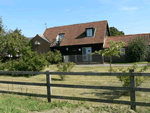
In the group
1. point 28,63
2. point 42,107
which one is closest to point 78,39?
point 28,63

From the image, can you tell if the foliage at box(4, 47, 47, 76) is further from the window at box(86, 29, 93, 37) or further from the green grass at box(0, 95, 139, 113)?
the window at box(86, 29, 93, 37)

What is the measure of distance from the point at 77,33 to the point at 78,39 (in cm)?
195

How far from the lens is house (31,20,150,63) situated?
27.9m

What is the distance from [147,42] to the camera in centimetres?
2630

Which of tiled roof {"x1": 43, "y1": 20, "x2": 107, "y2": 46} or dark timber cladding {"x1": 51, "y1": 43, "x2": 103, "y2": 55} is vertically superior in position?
tiled roof {"x1": 43, "y1": 20, "x2": 107, "y2": 46}

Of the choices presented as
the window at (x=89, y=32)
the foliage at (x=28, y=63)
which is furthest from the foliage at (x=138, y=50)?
the foliage at (x=28, y=63)

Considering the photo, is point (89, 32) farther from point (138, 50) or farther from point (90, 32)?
point (138, 50)

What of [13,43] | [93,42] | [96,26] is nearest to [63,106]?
[93,42]

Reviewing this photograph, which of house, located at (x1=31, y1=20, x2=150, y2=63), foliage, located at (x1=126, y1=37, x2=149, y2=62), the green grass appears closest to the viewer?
the green grass

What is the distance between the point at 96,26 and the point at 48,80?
1036 inches

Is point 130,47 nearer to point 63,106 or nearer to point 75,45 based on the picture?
point 75,45

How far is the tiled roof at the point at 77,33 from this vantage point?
95.0ft

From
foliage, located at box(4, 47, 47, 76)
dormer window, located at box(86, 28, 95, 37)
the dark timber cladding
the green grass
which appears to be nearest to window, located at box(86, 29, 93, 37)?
dormer window, located at box(86, 28, 95, 37)

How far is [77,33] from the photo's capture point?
31.8 metres
